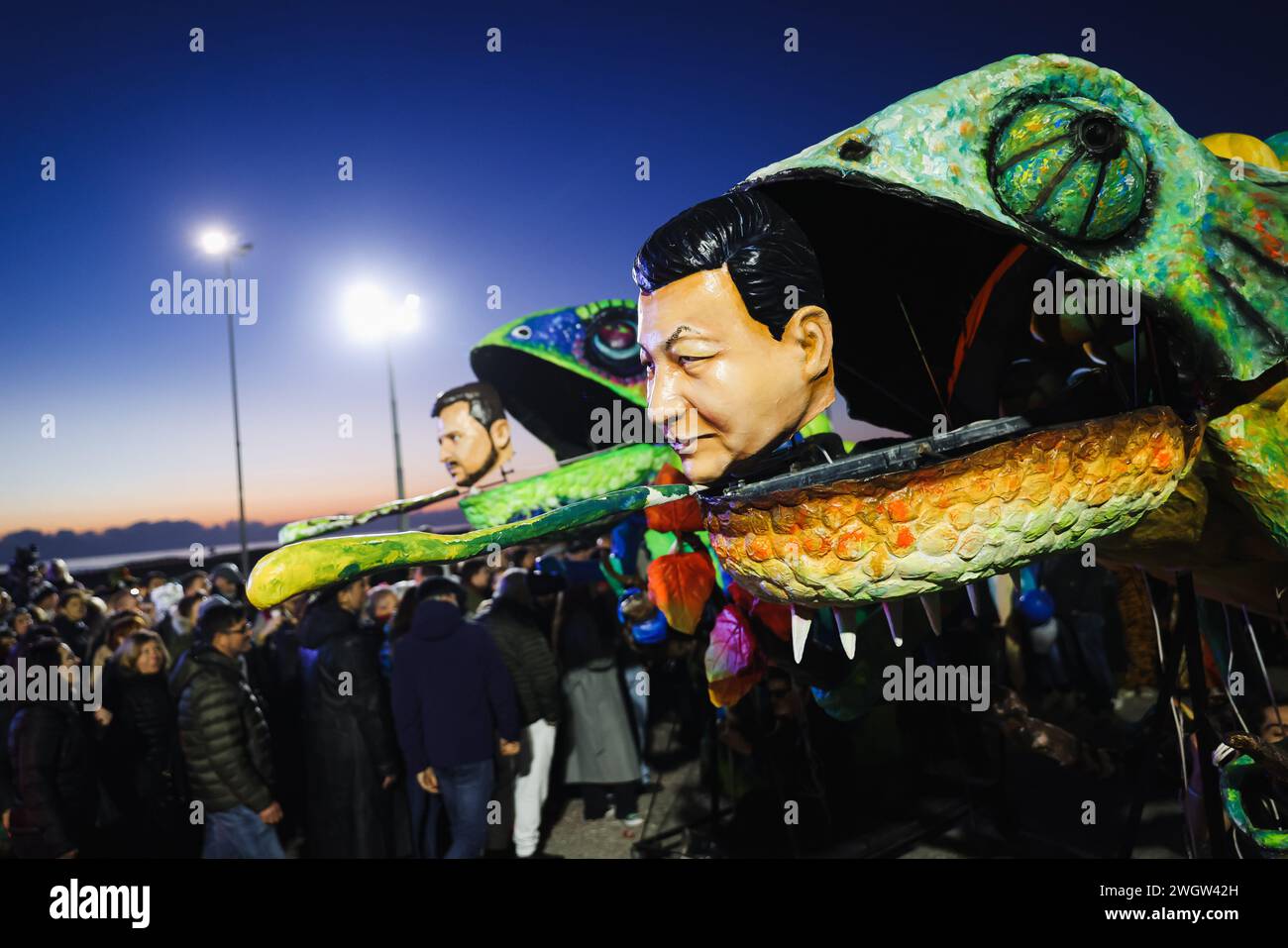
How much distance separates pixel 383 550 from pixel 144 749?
136 inches

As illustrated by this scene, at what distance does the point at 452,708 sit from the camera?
363 centimetres

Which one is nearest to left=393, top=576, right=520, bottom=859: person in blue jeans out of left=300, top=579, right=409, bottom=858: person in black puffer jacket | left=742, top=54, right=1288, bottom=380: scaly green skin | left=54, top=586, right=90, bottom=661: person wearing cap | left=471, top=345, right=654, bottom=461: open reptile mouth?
left=300, top=579, right=409, bottom=858: person in black puffer jacket

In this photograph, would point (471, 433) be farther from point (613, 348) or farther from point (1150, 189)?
point (1150, 189)

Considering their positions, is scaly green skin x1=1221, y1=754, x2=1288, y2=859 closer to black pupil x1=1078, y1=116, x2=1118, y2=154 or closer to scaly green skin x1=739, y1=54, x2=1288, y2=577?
scaly green skin x1=739, y1=54, x2=1288, y2=577

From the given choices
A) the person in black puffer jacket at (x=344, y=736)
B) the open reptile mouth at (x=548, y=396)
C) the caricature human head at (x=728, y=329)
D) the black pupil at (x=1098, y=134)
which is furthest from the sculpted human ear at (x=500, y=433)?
the black pupil at (x=1098, y=134)

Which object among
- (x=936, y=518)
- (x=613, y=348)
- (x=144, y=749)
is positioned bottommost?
(x=144, y=749)

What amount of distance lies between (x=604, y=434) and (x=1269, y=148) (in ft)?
11.0

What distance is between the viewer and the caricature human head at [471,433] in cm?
451

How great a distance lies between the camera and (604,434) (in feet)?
15.4

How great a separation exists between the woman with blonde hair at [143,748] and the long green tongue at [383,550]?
3225 millimetres

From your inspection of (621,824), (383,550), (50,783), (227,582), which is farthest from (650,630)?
(227,582)
